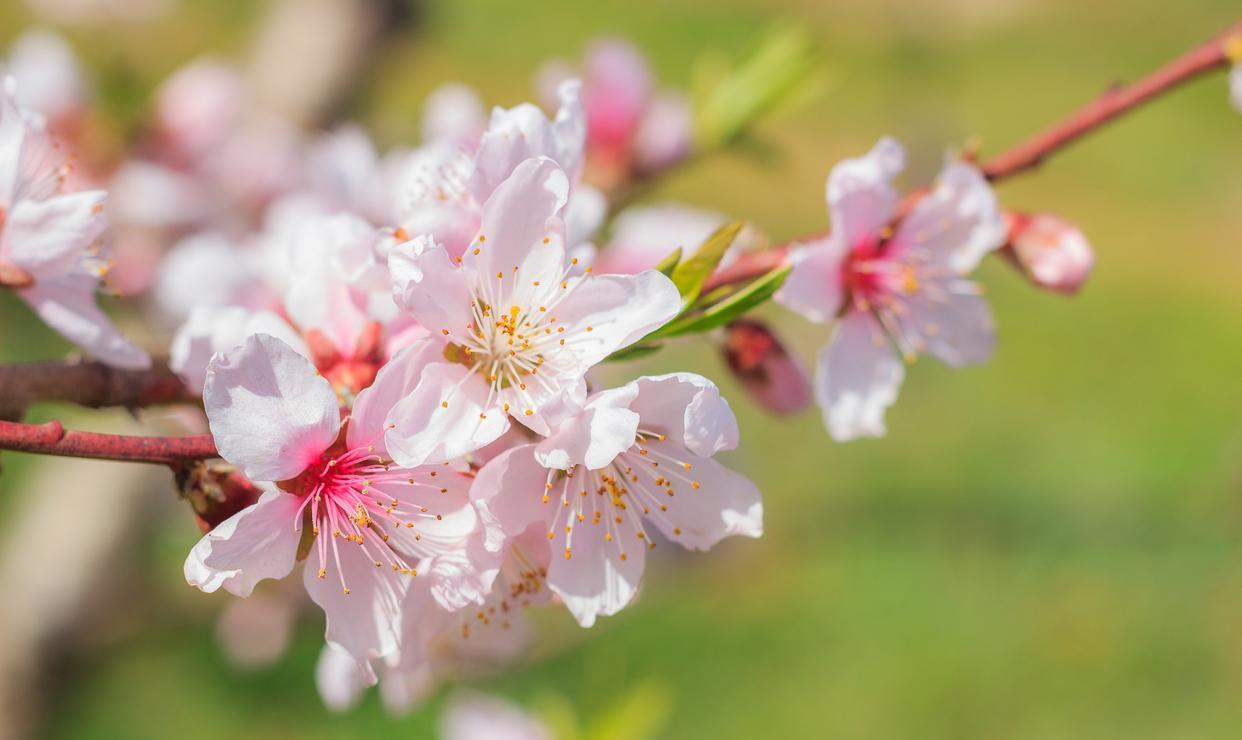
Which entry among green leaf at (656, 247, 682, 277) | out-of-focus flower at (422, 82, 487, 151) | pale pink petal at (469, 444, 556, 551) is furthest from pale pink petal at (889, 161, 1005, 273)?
out-of-focus flower at (422, 82, 487, 151)

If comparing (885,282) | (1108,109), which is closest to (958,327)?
(885,282)

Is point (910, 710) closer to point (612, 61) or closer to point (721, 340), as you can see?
point (612, 61)

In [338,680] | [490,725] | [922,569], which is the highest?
[338,680]

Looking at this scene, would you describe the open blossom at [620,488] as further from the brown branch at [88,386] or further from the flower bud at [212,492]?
the brown branch at [88,386]

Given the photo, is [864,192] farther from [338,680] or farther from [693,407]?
[338,680]

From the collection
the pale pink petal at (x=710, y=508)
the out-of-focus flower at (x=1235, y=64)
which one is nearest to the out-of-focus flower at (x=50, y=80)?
the pale pink petal at (x=710, y=508)

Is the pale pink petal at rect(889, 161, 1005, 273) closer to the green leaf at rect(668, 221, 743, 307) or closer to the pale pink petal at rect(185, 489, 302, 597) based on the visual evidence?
the green leaf at rect(668, 221, 743, 307)

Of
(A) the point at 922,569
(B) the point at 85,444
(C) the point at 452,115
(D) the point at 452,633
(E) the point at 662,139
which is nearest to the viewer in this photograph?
(B) the point at 85,444
